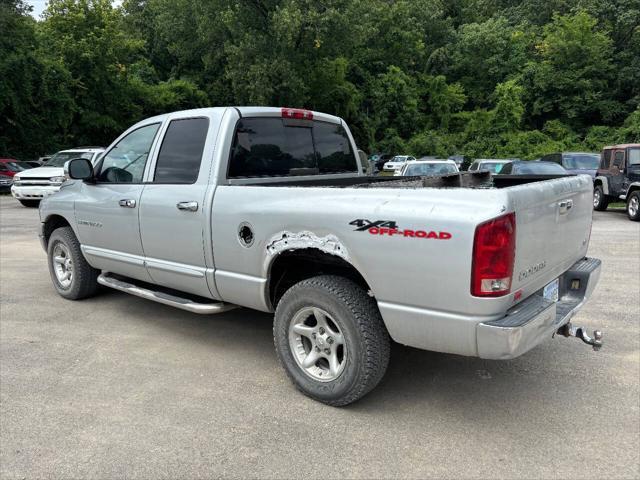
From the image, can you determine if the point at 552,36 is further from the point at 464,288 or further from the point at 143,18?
the point at 464,288

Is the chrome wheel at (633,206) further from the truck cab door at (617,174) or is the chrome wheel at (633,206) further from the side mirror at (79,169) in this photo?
the side mirror at (79,169)

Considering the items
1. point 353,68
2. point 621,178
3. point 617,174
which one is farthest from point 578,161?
point 353,68

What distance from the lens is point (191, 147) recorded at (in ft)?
14.3

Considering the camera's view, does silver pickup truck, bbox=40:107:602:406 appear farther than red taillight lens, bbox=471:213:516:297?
Yes

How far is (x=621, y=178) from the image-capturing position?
1444 cm

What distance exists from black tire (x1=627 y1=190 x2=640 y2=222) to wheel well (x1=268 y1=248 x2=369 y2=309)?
40.4 ft

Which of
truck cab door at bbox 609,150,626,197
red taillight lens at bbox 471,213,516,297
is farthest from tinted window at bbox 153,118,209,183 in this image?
truck cab door at bbox 609,150,626,197

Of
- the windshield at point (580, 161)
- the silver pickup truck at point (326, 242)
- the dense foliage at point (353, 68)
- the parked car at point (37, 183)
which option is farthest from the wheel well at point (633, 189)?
the dense foliage at point (353, 68)

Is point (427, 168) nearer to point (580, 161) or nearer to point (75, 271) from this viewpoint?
point (580, 161)

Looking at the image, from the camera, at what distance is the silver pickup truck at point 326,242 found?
9.29 ft

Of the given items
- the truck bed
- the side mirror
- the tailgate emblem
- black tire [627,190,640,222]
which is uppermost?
the side mirror

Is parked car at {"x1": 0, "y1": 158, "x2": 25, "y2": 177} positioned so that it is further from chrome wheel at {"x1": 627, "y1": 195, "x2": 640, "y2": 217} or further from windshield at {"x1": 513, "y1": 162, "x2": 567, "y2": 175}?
chrome wheel at {"x1": 627, "y1": 195, "x2": 640, "y2": 217}

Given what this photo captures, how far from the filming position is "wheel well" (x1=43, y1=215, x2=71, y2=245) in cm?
602

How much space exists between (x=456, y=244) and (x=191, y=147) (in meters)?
2.49
